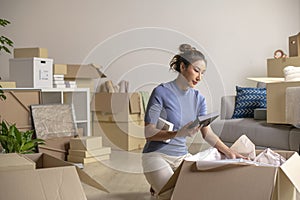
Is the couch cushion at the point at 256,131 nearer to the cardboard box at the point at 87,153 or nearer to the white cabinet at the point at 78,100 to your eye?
the cardboard box at the point at 87,153

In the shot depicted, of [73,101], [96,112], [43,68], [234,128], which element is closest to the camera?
[234,128]

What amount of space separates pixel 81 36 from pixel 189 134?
10.2 ft

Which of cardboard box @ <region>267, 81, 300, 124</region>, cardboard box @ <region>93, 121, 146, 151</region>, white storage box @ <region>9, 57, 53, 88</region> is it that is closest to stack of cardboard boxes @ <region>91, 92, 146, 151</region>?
cardboard box @ <region>93, 121, 146, 151</region>

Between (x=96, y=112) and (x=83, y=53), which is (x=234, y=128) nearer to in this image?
(x=96, y=112)

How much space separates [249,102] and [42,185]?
2885 mm

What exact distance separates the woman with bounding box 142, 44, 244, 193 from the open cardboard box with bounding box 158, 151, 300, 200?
28.9 inches

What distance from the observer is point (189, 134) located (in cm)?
188

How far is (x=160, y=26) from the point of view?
475cm

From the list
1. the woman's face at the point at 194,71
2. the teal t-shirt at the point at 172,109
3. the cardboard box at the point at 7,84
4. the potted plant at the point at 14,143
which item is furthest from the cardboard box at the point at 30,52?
the woman's face at the point at 194,71

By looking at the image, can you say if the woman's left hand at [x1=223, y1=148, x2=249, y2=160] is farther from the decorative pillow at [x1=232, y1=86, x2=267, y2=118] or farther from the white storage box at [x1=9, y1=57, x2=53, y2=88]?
the white storage box at [x1=9, y1=57, x2=53, y2=88]

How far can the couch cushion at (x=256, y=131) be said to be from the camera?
9.82ft

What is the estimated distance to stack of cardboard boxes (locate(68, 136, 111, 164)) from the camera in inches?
142

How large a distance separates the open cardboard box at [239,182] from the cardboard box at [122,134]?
286cm

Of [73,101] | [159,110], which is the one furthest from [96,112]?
[159,110]
